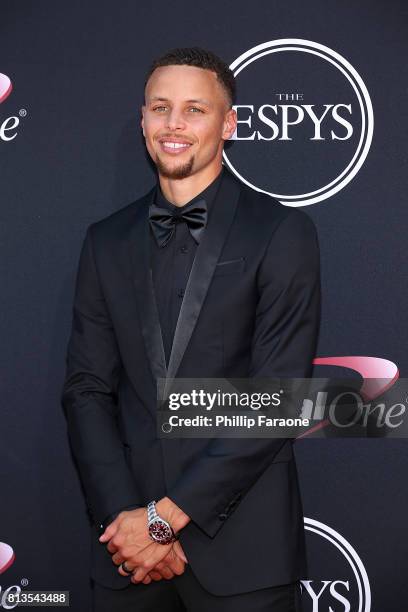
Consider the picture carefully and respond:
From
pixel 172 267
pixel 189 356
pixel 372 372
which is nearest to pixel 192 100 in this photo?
pixel 172 267

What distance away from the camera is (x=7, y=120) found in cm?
316

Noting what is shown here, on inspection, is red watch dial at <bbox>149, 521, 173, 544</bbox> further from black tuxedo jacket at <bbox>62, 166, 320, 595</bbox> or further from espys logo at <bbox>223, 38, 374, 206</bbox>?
espys logo at <bbox>223, 38, 374, 206</bbox>

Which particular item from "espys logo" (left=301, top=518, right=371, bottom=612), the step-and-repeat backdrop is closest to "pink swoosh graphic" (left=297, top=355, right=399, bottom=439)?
the step-and-repeat backdrop

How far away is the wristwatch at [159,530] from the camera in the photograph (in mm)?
2270

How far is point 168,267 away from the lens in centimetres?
250

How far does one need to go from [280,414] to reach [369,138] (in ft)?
3.83


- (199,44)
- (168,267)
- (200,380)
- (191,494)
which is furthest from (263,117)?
(191,494)

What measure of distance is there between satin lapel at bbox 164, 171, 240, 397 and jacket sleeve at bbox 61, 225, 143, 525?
0.21m

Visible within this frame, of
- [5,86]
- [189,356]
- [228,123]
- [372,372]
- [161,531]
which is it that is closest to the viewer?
[161,531]

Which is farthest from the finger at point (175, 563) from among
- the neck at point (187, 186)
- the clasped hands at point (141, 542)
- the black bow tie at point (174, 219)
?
the neck at point (187, 186)

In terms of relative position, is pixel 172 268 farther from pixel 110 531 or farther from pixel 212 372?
pixel 110 531

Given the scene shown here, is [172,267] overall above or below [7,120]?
below

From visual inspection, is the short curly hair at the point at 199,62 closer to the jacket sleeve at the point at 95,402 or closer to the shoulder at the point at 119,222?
the shoulder at the point at 119,222

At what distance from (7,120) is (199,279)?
117 cm
